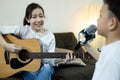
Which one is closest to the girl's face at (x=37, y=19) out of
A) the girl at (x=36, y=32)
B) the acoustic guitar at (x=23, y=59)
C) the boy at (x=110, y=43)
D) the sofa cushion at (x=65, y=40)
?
the girl at (x=36, y=32)

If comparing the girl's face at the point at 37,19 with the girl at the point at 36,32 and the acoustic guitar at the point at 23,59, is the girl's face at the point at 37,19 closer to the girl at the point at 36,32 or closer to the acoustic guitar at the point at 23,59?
the girl at the point at 36,32

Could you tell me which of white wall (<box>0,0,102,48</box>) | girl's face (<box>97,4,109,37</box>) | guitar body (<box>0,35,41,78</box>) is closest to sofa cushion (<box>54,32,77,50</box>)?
white wall (<box>0,0,102,48</box>)

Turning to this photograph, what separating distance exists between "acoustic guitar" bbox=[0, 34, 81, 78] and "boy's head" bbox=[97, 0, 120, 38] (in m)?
1.42

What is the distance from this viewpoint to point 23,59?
230cm

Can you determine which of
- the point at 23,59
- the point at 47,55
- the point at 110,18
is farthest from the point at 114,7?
the point at 23,59

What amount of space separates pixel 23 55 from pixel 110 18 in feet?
5.20

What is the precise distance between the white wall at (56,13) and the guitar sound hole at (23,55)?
1.00 meters

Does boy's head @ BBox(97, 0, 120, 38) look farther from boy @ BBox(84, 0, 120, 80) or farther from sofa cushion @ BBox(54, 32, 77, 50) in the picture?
sofa cushion @ BBox(54, 32, 77, 50)

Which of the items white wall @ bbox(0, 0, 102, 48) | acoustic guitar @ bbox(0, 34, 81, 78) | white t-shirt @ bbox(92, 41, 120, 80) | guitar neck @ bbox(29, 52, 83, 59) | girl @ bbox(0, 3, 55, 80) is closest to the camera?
white t-shirt @ bbox(92, 41, 120, 80)

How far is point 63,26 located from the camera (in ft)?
11.8

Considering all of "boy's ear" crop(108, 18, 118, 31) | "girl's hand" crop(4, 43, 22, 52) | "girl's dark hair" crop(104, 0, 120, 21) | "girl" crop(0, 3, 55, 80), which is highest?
"girl's dark hair" crop(104, 0, 120, 21)

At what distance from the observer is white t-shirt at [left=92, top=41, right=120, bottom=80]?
30.2 inches

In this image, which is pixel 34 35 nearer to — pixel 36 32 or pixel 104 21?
pixel 36 32

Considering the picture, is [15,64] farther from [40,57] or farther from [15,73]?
[40,57]
